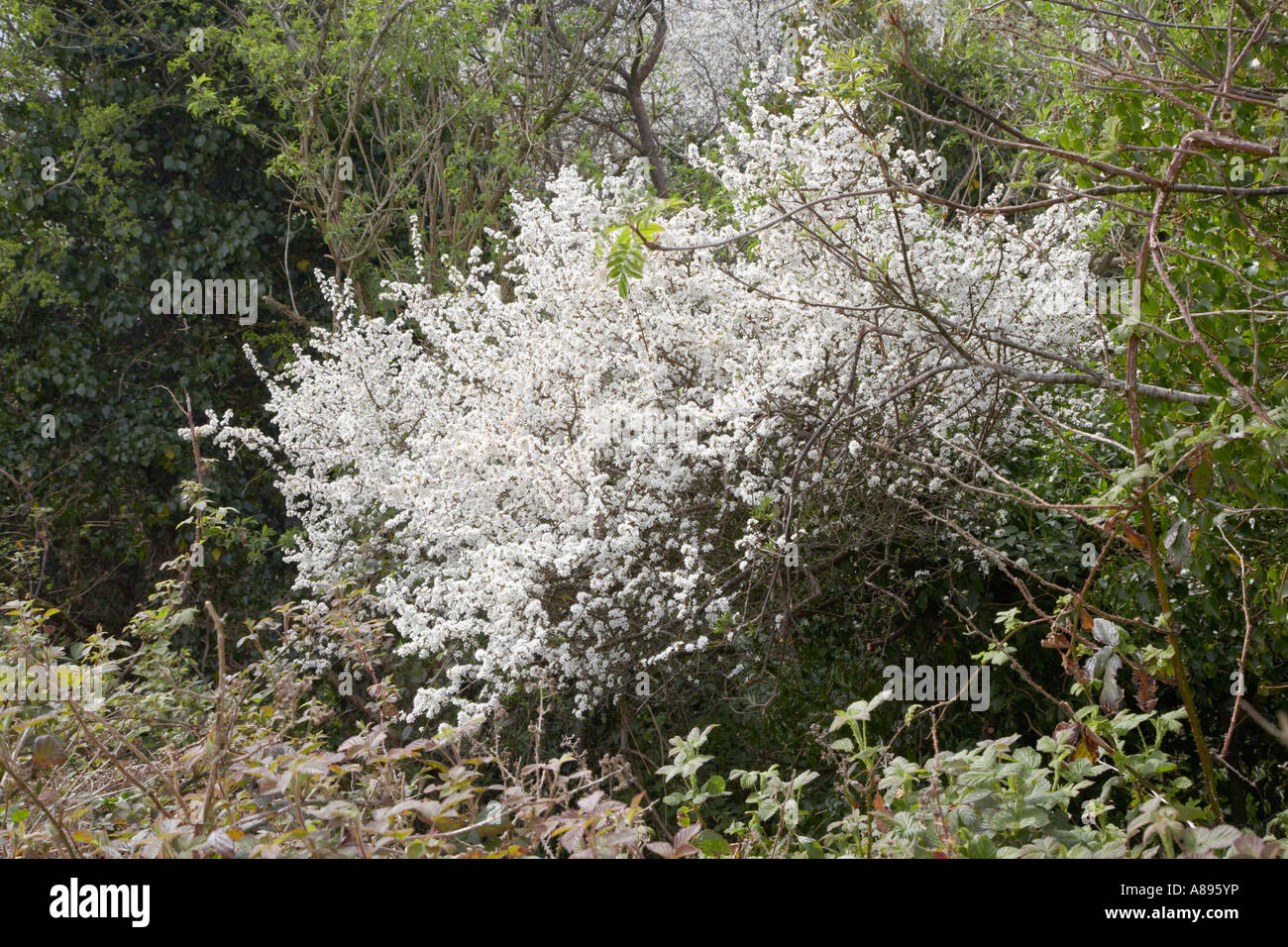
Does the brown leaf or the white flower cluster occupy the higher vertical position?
the white flower cluster

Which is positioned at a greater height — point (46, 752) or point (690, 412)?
point (690, 412)

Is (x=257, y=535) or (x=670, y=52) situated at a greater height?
(x=670, y=52)

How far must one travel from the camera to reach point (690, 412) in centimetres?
353

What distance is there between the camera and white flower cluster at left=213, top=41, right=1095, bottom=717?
11.7 ft

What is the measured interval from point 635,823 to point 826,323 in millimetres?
2063

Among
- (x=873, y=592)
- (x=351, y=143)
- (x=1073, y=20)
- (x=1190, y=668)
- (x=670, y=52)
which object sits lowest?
(x=1190, y=668)

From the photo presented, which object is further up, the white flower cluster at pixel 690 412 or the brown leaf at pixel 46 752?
the white flower cluster at pixel 690 412

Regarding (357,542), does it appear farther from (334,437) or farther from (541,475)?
(541,475)

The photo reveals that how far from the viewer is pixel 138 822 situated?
243 cm

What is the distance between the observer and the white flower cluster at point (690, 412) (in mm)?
3570

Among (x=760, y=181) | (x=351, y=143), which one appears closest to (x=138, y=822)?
(x=760, y=181)

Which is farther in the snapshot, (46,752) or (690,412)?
(690,412)

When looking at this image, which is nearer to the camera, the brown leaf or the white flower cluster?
the brown leaf
